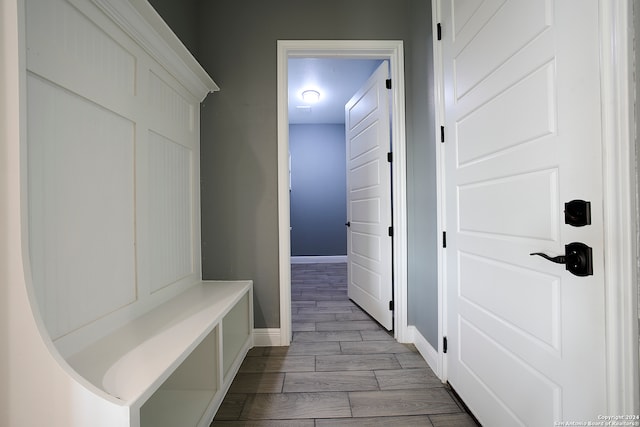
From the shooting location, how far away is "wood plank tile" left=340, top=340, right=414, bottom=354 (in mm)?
2090

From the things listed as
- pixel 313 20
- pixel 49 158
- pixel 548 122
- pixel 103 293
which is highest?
pixel 313 20

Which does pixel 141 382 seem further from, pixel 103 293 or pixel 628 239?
pixel 628 239

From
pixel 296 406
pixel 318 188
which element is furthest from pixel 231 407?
pixel 318 188

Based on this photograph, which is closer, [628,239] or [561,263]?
[628,239]

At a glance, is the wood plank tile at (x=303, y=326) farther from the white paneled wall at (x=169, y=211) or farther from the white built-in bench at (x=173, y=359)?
the white paneled wall at (x=169, y=211)

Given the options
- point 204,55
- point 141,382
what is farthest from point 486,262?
point 204,55

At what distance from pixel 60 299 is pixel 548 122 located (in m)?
1.66

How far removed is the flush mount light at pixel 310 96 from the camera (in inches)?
160

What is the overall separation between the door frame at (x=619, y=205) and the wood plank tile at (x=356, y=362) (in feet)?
4.19

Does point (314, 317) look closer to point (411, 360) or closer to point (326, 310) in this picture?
point (326, 310)

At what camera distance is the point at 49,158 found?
0.88m

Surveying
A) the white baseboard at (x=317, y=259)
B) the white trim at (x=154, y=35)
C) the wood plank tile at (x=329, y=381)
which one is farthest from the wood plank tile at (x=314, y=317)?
the white baseboard at (x=317, y=259)

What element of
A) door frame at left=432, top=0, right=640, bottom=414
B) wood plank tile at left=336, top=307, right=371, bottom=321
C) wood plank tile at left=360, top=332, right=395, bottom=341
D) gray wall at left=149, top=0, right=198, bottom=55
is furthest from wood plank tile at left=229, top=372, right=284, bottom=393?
gray wall at left=149, top=0, right=198, bottom=55

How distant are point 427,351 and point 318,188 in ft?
13.3
